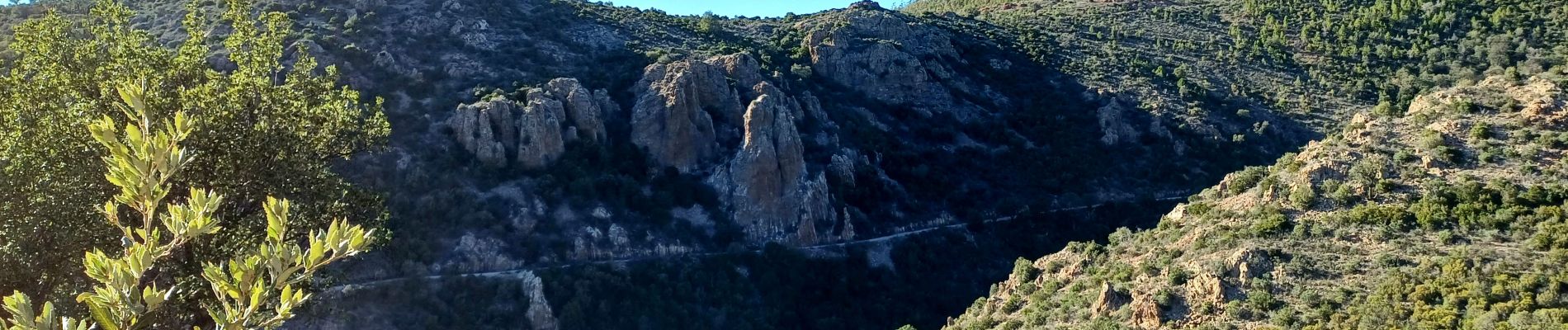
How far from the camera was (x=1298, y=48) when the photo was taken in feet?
232

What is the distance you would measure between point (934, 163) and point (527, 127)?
24875 millimetres

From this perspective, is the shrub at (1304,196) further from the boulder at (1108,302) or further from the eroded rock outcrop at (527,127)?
the eroded rock outcrop at (527,127)

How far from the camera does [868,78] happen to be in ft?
228

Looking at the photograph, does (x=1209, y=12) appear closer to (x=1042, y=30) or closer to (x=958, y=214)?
(x=1042, y=30)

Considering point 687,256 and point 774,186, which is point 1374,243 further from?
point 774,186

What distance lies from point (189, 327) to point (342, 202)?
370cm

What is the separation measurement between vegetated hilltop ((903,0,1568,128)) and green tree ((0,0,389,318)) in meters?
57.6

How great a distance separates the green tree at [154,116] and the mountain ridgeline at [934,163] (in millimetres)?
1216

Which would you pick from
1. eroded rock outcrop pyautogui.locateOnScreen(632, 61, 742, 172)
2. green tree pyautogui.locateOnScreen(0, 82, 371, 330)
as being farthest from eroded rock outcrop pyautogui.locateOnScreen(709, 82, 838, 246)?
green tree pyautogui.locateOnScreen(0, 82, 371, 330)

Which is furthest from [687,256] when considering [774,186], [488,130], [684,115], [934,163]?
[934,163]

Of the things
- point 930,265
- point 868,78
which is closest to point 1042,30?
point 868,78

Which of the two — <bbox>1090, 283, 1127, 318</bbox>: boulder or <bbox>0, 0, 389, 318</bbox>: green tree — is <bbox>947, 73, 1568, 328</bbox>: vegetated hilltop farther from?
<bbox>0, 0, 389, 318</bbox>: green tree

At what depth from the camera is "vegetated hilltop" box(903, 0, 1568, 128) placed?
60469 millimetres

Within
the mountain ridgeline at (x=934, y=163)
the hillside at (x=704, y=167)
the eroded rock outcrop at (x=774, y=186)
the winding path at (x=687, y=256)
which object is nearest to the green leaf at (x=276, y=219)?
the mountain ridgeline at (x=934, y=163)
